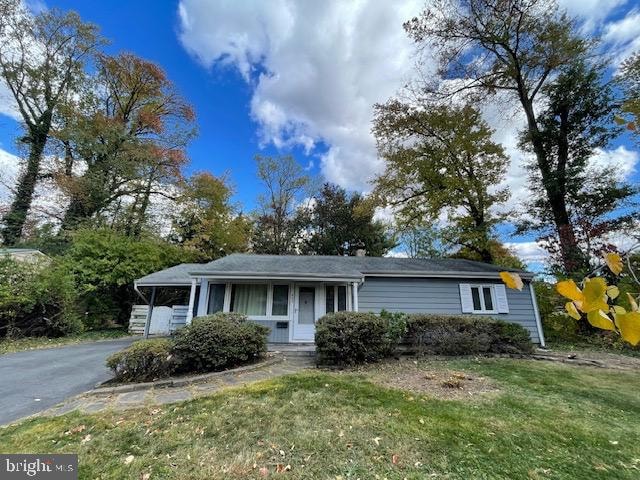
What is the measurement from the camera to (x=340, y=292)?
1048cm

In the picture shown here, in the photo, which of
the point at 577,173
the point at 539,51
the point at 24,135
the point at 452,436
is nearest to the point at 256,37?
the point at 539,51

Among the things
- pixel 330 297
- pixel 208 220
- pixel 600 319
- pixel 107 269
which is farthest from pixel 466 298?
pixel 208 220

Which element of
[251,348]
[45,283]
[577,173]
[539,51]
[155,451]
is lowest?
[155,451]

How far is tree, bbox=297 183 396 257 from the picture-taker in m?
23.8

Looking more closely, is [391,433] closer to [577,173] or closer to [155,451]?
[155,451]

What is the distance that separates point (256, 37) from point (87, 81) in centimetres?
1416

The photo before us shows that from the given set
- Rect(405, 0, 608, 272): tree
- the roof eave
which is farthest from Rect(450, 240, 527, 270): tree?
the roof eave

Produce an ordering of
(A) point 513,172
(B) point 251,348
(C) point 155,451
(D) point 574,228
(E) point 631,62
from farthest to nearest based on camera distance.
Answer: (A) point 513,172, (D) point 574,228, (E) point 631,62, (B) point 251,348, (C) point 155,451

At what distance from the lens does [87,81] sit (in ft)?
59.0

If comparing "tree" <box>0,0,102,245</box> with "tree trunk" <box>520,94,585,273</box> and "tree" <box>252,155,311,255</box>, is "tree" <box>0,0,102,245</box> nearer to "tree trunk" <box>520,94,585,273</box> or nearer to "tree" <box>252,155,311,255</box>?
"tree" <box>252,155,311,255</box>

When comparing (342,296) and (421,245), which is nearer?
(342,296)

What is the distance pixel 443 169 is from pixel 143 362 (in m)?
14.7

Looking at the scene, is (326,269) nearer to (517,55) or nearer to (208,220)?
(517,55)

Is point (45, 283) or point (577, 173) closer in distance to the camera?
point (45, 283)
